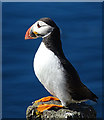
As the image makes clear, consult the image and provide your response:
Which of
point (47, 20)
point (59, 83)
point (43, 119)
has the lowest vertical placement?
point (43, 119)

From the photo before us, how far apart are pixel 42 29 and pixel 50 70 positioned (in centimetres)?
48

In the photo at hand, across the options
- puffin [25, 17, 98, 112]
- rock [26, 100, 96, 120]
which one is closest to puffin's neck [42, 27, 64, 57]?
puffin [25, 17, 98, 112]

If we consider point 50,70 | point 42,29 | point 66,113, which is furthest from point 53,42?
point 66,113

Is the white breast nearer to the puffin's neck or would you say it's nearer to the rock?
the puffin's neck

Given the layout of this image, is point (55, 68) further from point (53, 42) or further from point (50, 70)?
point (53, 42)

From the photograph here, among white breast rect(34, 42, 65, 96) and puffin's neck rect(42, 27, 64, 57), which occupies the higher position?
puffin's neck rect(42, 27, 64, 57)

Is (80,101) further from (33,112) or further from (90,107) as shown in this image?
(33,112)

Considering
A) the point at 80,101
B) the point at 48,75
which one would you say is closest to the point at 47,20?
the point at 48,75

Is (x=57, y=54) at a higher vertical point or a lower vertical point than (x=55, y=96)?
higher

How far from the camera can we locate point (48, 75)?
4.66m

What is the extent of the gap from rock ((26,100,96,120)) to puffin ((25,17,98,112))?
0.11 metres

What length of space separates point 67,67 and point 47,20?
580 millimetres

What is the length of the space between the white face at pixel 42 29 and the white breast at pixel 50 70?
0.17m

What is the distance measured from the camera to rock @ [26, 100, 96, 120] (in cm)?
474
